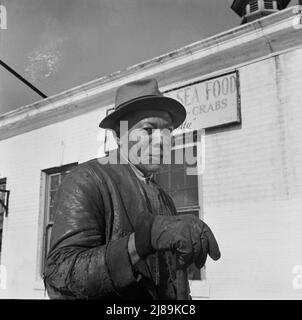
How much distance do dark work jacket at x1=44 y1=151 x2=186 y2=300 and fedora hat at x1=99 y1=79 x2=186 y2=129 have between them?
205 millimetres

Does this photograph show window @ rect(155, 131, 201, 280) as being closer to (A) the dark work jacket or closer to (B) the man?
(B) the man

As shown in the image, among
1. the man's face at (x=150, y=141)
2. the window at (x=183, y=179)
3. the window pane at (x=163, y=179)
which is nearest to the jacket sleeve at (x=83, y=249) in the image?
the man's face at (x=150, y=141)

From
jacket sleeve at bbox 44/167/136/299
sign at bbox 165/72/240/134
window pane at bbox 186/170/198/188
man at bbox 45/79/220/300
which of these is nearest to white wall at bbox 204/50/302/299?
sign at bbox 165/72/240/134

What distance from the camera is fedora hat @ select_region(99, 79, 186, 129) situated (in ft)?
5.56

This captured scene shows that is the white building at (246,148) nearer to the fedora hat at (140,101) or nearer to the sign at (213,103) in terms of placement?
the sign at (213,103)

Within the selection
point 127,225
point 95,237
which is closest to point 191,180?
point 127,225

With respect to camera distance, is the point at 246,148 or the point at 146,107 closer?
the point at 146,107

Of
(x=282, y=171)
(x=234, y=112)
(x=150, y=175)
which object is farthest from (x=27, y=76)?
(x=150, y=175)

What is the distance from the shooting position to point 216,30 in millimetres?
7332

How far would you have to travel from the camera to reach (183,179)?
6.93 metres

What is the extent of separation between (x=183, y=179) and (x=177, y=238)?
5.68 m

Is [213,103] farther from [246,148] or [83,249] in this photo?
[83,249]

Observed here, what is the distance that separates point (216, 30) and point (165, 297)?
6432mm

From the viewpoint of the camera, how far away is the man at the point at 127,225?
1303mm
